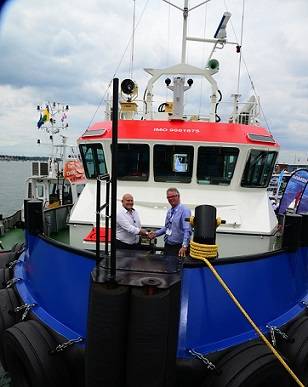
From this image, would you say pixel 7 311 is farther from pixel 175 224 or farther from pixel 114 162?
pixel 114 162

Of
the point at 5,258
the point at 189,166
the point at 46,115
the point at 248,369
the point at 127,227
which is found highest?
the point at 46,115

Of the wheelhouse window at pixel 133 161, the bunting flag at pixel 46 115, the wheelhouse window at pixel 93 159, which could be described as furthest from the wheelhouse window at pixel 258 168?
the bunting flag at pixel 46 115

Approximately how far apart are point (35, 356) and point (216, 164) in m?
3.95

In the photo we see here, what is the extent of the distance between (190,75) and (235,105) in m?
1.25

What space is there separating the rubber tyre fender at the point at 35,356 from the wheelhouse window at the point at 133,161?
3.17 meters

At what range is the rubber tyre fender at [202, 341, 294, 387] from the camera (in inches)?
109

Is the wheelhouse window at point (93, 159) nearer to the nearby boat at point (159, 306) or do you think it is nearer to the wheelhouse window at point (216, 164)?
the nearby boat at point (159, 306)

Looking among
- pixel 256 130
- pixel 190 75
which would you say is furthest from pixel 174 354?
pixel 190 75

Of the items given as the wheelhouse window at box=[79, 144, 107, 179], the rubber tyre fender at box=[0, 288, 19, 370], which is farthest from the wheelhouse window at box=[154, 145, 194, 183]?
the rubber tyre fender at box=[0, 288, 19, 370]

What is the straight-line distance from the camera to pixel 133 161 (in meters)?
6.07

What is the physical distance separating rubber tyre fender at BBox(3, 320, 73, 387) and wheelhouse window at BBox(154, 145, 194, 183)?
3.33 meters

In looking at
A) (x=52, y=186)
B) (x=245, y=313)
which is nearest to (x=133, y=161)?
(x=245, y=313)

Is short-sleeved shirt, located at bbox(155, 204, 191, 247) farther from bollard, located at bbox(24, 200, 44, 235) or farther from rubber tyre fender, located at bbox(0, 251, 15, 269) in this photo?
rubber tyre fender, located at bbox(0, 251, 15, 269)

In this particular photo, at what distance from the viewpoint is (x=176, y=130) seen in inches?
235
